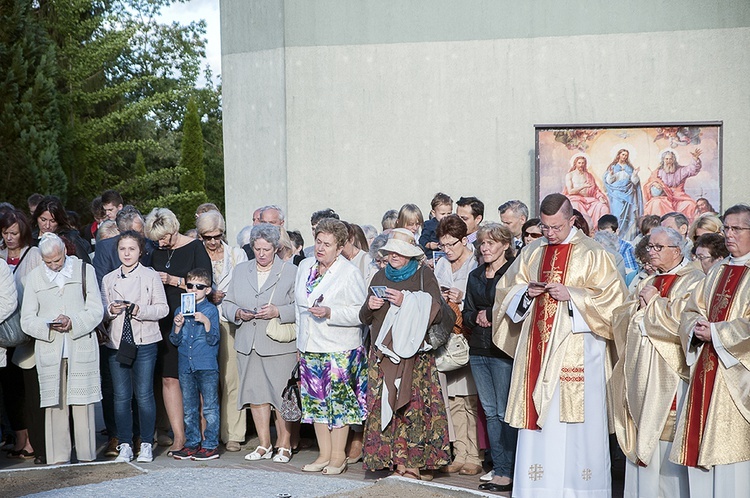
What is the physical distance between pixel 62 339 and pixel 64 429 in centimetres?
76

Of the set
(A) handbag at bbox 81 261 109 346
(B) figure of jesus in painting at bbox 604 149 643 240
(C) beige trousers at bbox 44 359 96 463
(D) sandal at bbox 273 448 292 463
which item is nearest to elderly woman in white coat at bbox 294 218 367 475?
(D) sandal at bbox 273 448 292 463

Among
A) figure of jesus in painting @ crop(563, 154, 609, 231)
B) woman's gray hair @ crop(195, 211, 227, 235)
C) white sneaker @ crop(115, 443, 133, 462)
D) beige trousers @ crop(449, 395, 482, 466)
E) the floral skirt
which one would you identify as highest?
figure of jesus in painting @ crop(563, 154, 609, 231)

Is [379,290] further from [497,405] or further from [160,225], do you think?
[160,225]

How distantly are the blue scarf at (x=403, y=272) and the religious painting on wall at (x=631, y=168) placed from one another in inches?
266

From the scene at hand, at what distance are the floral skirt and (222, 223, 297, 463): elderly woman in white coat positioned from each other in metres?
0.48

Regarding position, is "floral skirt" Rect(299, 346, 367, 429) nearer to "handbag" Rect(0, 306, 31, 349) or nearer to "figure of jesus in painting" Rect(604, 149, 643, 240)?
"handbag" Rect(0, 306, 31, 349)

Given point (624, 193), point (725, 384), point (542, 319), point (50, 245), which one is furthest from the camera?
point (624, 193)

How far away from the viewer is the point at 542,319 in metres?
7.37

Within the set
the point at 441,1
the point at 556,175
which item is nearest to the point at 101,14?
the point at 441,1

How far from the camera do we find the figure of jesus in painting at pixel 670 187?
14.1m

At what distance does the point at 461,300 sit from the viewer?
27.6ft

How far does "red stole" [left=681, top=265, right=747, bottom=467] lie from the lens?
6.38 m

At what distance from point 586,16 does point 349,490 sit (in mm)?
9582

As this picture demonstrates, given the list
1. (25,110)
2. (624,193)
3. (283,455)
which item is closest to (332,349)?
(283,455)
